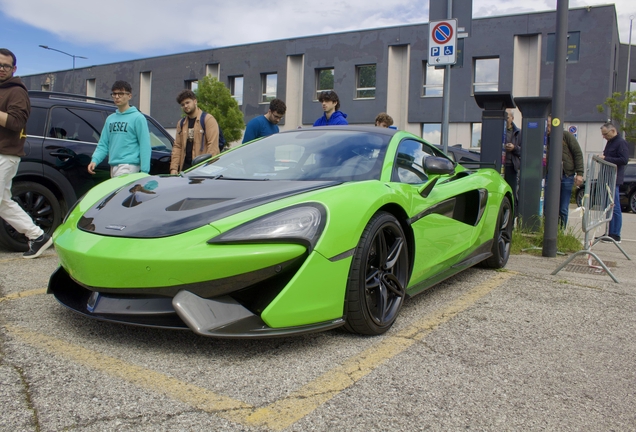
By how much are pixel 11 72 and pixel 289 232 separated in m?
3.67

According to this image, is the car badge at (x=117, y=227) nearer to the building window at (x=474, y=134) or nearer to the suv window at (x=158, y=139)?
the suv window at (x=158, y=139)

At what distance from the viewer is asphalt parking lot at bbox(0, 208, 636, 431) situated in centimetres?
201

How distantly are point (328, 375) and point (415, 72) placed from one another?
25493mm

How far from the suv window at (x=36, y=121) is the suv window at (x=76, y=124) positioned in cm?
8

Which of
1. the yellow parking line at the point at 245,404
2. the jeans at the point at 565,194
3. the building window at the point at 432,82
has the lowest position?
the yellow parking line at the point at 245,404

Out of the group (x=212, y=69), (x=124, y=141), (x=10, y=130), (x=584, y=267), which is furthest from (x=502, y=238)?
(x=212, y=69)

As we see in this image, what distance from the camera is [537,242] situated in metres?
7.07

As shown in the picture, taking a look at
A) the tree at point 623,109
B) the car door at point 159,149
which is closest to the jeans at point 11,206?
the car door at point 159,149

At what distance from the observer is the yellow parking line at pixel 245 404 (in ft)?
6.68

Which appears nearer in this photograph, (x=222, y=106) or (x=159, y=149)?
(x=159, y=149)

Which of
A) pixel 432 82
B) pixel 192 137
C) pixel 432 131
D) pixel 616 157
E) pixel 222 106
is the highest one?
pixel 432 82

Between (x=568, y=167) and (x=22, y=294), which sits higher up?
(x=568, y=167)

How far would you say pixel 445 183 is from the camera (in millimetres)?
4102

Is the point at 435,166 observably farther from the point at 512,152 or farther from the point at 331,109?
the point at 512,152
